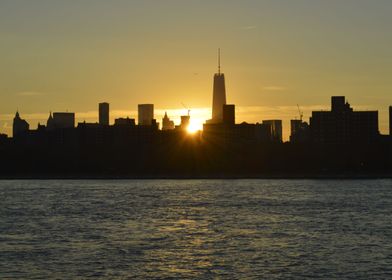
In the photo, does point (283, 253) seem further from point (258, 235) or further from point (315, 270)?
point (258, 235)

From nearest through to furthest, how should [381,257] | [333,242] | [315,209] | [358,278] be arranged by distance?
[358,278] → [381,257] → [333,242] → [315,209]

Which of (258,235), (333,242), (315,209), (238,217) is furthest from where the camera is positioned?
(315,209)

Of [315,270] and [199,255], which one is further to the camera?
[199,255]

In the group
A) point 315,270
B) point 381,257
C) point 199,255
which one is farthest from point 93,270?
point 381,257

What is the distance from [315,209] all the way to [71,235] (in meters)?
44.4

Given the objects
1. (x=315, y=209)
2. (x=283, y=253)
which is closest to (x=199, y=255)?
(x=283, y=253)

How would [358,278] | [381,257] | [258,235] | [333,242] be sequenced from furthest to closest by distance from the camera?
[258,235] < [333,242] < [381,257] < [358,278]

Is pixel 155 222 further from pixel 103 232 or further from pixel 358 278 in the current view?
pixel 358 278

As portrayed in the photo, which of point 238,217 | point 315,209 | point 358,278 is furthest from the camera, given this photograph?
point 315,209

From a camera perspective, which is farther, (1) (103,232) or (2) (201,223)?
(2) (201,223)

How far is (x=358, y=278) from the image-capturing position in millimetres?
49188

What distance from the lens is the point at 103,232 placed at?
74500 millimetres

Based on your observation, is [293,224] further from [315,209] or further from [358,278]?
[358,278]

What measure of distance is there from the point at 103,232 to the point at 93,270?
894 inches
